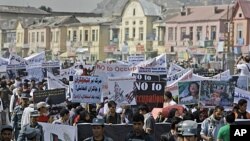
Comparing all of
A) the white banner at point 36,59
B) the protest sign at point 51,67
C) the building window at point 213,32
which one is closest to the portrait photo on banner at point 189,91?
the protest sign at point 51,67

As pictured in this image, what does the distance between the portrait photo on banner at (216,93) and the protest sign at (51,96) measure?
3433 mm

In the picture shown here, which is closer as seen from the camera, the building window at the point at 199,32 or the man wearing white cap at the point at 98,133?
the man wearing white cap at the point at 98,133

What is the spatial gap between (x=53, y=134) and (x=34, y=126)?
1.16 metres

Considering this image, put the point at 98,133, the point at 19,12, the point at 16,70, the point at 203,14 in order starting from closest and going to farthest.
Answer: the point at 98,133 → the point at 16,70 → the point at 203,14 → the point at 19,12

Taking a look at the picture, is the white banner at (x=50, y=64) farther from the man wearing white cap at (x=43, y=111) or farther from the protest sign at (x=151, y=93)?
the man wearing white cap at (x=43, y=111)

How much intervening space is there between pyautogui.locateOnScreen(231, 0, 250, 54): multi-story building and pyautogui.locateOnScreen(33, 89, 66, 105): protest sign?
57370 millimetres

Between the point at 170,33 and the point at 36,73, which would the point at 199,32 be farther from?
the point at 36,73

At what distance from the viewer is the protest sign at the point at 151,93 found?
1546 centimetres

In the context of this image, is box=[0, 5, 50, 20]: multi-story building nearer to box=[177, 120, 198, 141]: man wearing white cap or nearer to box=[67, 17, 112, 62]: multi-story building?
box=[67, 17, 112, 62]: multi-story building

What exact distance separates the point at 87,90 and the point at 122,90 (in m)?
0.75

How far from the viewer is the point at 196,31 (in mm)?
85062

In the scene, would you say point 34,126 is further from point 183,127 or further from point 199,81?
point 199,81

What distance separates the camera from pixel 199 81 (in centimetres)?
1617

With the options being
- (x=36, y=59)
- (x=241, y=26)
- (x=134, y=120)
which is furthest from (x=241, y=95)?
(x=241, y=26)
